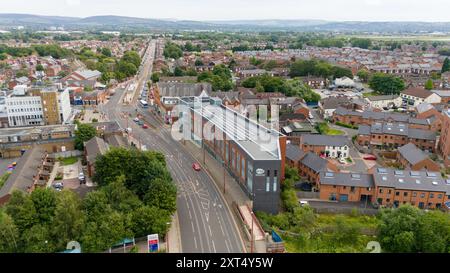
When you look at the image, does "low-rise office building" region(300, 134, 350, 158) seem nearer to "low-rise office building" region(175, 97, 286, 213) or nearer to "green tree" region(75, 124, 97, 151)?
"low-rise office building" region(175, 97, 286, 213)

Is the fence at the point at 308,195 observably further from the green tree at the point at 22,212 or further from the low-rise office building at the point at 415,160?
the green tree at the point at 22,212

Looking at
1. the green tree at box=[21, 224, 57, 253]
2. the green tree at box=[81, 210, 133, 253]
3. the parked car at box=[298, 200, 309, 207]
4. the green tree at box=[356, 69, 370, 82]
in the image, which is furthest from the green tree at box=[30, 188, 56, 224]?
the green tree at box=[356, 69, 370, 82]

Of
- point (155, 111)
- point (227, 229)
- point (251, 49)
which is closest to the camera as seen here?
point (227, 229)

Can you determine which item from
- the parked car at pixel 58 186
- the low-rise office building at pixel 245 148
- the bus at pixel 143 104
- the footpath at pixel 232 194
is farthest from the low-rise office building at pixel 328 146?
the bus at pixel 143 104

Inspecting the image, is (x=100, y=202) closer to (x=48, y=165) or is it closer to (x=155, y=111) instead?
(x=48, y=165)

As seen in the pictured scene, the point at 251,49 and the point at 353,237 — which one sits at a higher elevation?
the point at 251,49
